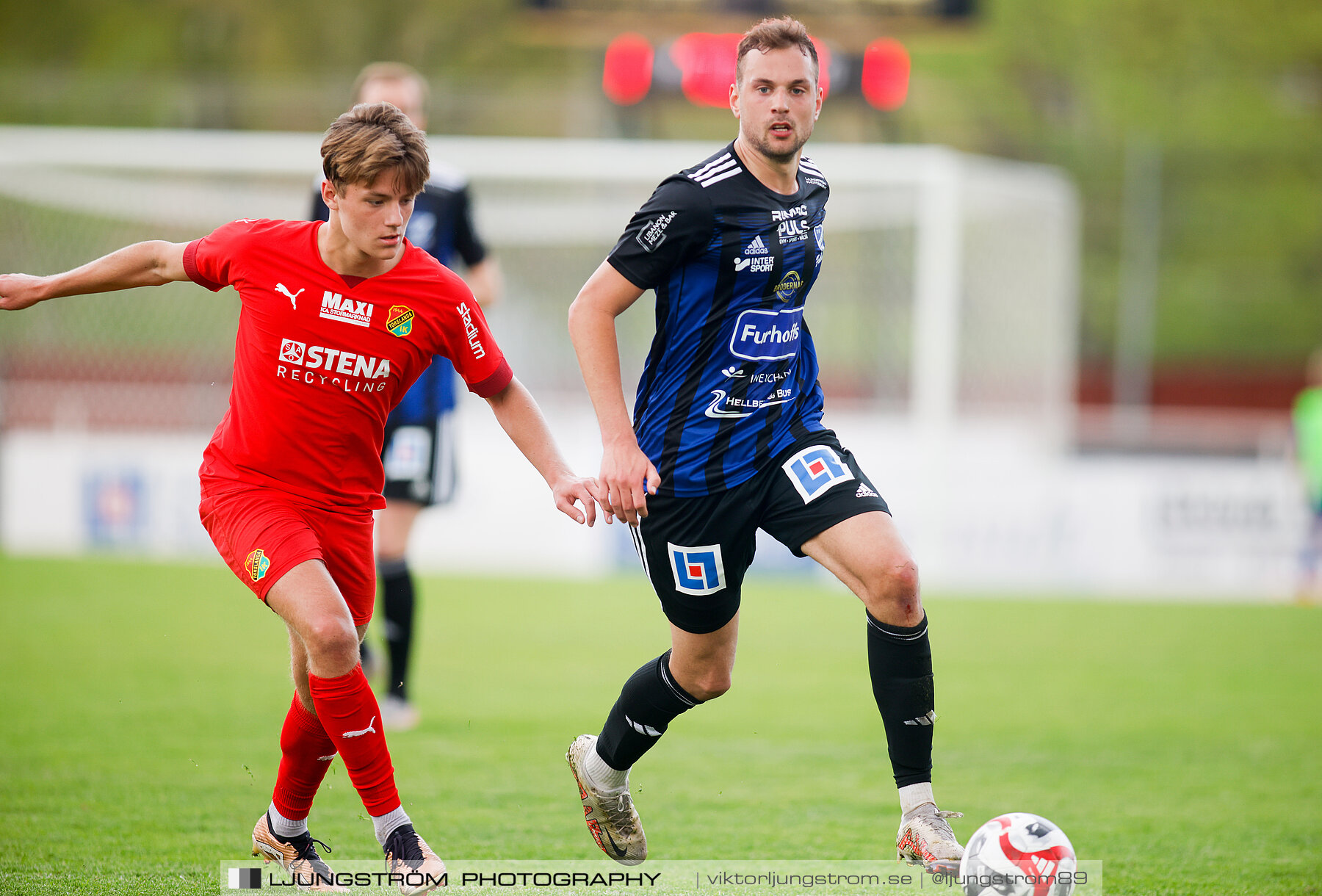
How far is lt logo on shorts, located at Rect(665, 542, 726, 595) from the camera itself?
366cm

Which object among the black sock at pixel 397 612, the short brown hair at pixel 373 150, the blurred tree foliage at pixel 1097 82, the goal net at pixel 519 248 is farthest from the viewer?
the blurred tree foliage at pixel 1097 82

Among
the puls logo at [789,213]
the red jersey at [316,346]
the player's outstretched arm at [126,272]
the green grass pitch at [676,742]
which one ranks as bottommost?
the green grass pitch at [676,742]

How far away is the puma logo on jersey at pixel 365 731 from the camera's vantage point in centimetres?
330

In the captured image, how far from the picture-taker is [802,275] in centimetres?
371

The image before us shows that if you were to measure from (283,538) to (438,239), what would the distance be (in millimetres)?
2800

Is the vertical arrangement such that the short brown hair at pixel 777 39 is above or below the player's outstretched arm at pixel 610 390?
above

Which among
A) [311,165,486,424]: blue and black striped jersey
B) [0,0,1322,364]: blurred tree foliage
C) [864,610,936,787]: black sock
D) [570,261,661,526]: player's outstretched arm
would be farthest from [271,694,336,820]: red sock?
[0,0,1322,364]: blurred tree foliage

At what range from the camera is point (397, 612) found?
577cm

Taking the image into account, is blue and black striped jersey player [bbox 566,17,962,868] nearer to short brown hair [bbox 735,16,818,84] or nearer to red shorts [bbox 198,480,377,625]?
short brown hair [bbox 735,16,818,84]

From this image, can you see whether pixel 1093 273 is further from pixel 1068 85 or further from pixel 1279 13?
pixel 1279 13

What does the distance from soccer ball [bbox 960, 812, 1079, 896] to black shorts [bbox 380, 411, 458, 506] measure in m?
3.19

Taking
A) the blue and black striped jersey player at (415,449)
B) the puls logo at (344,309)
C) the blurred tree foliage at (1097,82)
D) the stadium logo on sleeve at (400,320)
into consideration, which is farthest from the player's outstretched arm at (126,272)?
the blurred tree foliage at (1097,82)

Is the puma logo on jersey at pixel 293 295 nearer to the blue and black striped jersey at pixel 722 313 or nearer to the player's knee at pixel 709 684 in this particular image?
the blue and black striped jersey at pixel 722 313

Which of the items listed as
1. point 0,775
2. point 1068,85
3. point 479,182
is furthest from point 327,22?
point 0,775
